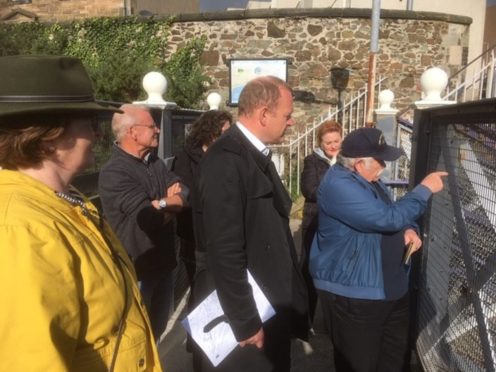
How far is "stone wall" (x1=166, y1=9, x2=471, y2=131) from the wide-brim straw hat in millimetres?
10740

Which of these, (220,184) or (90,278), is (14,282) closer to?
(90,278)

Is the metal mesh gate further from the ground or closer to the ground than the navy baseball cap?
closer to the ground

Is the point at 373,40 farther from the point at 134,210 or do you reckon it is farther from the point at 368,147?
the point at 134,210

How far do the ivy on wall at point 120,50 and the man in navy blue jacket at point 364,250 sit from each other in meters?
9.78

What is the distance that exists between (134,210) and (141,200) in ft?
0.25

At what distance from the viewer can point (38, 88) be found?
1.23 m

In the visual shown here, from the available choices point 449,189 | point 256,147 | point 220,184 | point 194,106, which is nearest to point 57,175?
point 220,184

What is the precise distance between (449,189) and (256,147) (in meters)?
1.06

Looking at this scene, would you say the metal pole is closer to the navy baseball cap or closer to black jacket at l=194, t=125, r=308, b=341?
the navy baseball cap

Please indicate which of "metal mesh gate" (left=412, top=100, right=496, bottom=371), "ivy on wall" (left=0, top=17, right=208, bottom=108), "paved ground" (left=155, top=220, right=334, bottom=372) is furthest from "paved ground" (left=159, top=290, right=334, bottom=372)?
"ivy on wall" (left=0, top=17, right=208, bottom=108)

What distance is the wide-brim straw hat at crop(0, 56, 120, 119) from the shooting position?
1.18 m

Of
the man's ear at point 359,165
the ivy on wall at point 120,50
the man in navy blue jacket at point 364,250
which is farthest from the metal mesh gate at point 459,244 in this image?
the ivy on wall at point 120,50

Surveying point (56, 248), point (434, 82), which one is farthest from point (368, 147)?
point (56, 248)

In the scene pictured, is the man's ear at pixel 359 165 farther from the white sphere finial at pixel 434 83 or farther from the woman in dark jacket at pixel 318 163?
the woman in dark jacket at pixel 318 163
